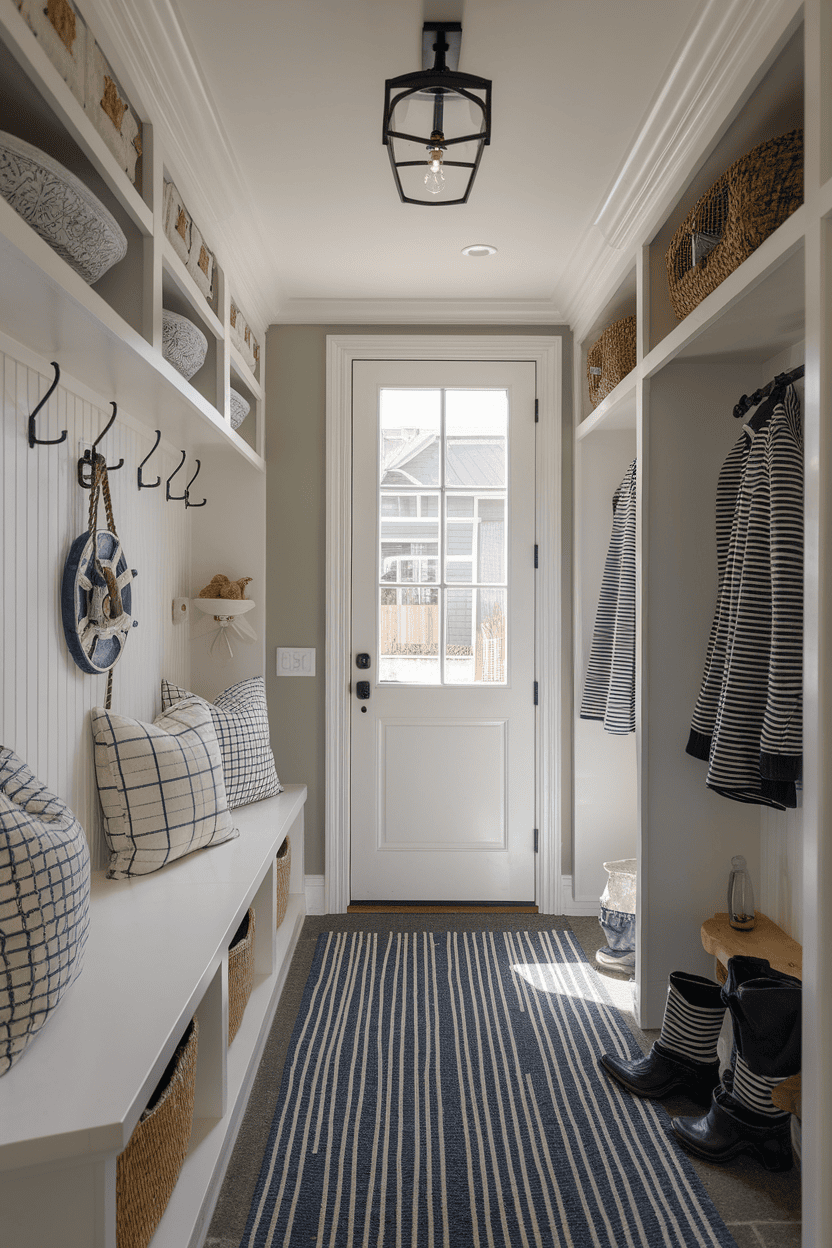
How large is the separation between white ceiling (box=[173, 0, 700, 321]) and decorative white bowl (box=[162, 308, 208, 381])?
20.3 inches

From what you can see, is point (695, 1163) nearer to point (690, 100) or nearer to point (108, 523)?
point (108, 523)

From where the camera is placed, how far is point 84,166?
1.54 metres

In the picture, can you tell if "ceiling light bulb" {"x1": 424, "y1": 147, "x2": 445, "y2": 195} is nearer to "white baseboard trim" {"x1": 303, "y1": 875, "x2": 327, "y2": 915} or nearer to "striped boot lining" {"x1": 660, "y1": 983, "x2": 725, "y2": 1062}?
"striped boot lining" {"x1": 660, "y1": 983, "x2": 725, "y2": 1062}

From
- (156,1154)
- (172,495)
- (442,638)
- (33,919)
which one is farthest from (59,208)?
(442,638)

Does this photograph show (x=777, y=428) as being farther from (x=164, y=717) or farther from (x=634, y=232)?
(x=164, y=717)

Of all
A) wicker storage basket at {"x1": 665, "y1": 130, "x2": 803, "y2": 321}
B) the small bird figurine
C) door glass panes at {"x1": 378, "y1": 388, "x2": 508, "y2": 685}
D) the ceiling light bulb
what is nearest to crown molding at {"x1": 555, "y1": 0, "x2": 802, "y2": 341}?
wicker storage basket at {"x1": 665, "y1": 130, "x2": 803, "y2": 321}

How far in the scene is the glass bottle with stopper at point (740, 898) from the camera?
2145 mm

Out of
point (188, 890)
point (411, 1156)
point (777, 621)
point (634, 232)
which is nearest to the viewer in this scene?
point (777, 621)

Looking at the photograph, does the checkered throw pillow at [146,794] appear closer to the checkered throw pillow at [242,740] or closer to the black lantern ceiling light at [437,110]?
the checkered throw pillow at [242,740]

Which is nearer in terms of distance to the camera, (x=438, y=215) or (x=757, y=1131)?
(x=757, y=1131)

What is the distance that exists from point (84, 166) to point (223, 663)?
202 cm

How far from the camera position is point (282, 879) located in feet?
9.09

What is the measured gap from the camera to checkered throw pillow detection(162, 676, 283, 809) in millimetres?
2727

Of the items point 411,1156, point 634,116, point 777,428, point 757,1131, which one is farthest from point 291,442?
point 757,1131
